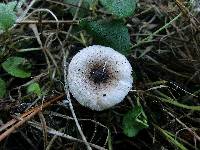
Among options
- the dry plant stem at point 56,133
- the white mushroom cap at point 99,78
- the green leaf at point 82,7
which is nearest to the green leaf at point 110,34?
the white mushroom cap at point 99,78

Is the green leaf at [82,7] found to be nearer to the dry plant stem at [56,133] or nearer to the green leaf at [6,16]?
the green leaf at [6,16]

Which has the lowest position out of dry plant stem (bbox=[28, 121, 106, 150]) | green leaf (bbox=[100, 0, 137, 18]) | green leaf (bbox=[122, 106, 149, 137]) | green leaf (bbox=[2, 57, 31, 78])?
dry plant stem (bbox=[28, 121, 106, 150])

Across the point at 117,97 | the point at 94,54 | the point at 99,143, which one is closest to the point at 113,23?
the point at 94,54

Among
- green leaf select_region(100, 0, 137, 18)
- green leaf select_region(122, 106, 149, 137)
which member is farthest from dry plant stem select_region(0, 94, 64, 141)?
green leaf select_region(100, 0, 137, 18)

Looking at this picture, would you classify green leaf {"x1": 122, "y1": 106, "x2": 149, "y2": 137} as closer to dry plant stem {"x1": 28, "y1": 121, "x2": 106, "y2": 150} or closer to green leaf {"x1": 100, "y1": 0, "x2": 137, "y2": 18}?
dry plant stem {"x1": 28, "y1": 121, "x2": 106, "y2": 150}

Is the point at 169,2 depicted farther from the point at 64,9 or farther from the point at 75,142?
the point at 75,142

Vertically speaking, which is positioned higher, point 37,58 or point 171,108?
point 37,58
